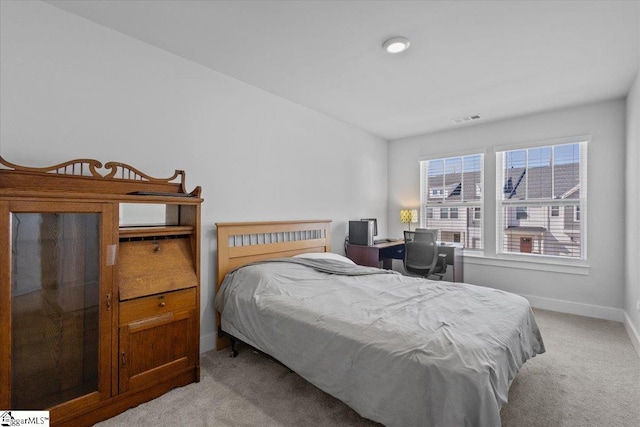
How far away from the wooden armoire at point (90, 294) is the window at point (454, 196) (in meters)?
4.08

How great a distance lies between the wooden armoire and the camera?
5.24 ft

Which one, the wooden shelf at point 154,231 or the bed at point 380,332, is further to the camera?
the wooden shelf at point 154,231

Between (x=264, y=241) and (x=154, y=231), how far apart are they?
1.33 m

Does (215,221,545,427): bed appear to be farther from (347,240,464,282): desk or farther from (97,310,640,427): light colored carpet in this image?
(347,240,464,282): desk

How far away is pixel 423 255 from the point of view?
406 centimetres

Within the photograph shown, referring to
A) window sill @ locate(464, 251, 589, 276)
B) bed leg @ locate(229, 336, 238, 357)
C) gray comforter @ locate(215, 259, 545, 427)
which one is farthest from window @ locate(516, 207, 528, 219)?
bed leg @ locate(229, 336, 238, 357)

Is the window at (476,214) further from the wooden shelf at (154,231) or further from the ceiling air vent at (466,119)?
the wooden shelf at (154,231)

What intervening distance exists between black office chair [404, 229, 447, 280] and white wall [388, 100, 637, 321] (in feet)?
2.70

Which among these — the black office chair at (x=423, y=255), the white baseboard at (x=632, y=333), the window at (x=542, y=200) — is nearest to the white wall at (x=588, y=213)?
the window at (x=542, y=200)

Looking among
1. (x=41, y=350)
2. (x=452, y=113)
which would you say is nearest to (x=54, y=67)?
(x=41, y=350)

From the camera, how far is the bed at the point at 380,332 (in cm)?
138

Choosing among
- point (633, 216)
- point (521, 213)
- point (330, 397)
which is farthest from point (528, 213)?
point (330, 397)

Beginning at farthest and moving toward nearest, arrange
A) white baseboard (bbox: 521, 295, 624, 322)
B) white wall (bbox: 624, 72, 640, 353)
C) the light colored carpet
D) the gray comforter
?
1. white baseboard (bbox: 521, 295, 624, 322)
2. white wall (bbox: 624, 72, 640, 353)
3. the light colored carpet
4. the gray comforter

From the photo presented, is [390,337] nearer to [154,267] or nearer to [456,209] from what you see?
[154,267]
